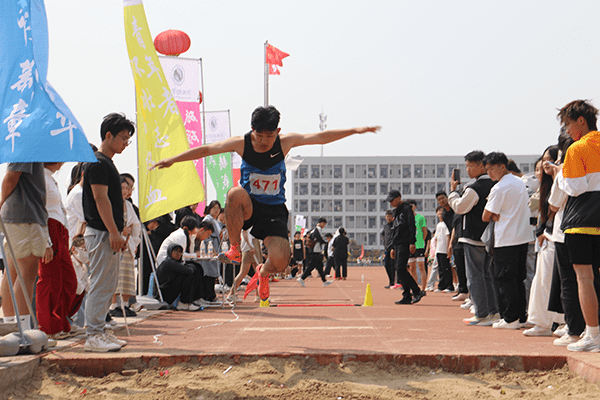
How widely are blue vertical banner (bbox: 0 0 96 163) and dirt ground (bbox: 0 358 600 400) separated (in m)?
1.74

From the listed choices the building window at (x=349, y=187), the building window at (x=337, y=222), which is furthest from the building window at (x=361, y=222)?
the building window at (x=349, y=187)

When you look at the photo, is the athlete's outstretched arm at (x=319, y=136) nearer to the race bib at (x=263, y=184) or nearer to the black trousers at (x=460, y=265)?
the race bib at (x=263, y=184)

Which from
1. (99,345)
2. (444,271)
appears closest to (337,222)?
(444,271)

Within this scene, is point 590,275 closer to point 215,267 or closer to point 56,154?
point 56,154

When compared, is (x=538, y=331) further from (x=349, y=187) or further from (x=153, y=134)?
(x=349, y=187)

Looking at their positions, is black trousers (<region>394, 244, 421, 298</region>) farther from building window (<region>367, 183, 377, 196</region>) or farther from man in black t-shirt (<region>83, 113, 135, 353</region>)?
building window (<region>367, 183, 377, 196</region>)

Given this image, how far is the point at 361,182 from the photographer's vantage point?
118 metres

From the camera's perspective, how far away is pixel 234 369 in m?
4.94

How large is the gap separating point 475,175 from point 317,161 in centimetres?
11096

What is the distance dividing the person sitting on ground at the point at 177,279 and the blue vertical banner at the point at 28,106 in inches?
194

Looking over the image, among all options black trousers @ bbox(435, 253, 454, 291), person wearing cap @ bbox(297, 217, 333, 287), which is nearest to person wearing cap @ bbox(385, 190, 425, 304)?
black trousers @ bbox(435, 253, 454, 291)

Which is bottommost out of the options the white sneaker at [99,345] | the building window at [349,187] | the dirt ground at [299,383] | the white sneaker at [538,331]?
the white sneaker at [538,331]

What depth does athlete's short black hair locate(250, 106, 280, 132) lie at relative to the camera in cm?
613

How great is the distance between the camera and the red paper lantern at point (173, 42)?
17.0m
